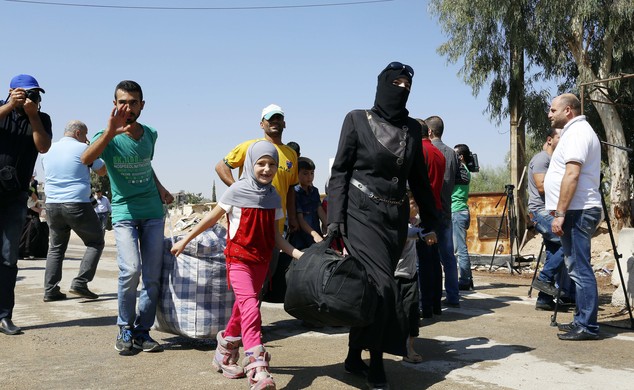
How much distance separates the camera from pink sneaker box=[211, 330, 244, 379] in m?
4.47

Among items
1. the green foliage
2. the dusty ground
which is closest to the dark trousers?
the dusty ground

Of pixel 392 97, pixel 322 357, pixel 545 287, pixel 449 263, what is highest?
pixel 392 97

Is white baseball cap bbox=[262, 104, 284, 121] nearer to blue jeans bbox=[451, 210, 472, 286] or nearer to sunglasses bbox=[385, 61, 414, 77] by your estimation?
sunglasses bbox=[385, 61, 414, 77]

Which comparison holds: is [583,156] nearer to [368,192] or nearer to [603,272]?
[368,192]

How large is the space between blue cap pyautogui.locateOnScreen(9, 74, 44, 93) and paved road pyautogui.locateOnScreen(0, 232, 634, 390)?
2.19 metres

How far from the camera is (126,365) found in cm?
482

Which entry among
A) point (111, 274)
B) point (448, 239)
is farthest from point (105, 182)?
point (448, 239)

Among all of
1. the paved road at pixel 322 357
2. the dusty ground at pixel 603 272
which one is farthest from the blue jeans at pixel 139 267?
the dusty ground at pixel 603 272

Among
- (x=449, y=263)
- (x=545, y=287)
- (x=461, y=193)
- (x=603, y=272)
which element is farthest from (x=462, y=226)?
(x=603, y=272)

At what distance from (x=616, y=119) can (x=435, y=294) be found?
1722cm

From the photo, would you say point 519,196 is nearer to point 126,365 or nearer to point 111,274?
point 111,274

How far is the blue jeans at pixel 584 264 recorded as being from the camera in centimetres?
571

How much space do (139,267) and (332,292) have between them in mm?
2015

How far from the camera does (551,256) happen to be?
756cm
